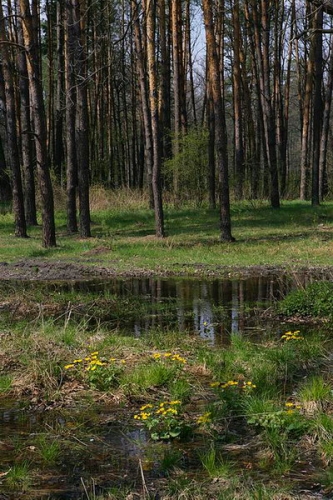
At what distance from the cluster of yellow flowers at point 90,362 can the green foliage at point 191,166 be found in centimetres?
2031

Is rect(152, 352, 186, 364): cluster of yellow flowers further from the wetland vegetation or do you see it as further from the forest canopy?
the forest canopy

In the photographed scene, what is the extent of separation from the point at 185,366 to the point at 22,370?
5.27ft

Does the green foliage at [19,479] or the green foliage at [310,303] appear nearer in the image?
the green foliage at [19,479]

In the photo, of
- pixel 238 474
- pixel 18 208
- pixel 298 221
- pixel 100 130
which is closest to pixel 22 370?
pixel 238 474

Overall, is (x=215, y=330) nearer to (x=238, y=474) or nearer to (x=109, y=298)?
(x=109, y=298)

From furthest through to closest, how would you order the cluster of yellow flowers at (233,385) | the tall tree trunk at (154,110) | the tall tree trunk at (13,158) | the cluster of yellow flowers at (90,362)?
the tall tree trunk at (13,158), the tall tree trunk at (154,110), the cluster of yellow flowers at (90,362), the cluster of yellow flowers at (233,385)

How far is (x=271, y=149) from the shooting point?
Result: 24.6 m

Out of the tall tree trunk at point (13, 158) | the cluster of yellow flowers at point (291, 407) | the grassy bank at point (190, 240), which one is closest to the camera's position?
the cluster of yellow flowers at point (291, 407)

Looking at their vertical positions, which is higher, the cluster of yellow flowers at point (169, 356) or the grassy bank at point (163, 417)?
the cluster of yellow flowers at point (169, 356)

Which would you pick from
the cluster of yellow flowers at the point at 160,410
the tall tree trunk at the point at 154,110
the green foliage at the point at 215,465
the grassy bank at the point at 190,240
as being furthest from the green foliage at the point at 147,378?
the tall tree trunk at the point at 154,110

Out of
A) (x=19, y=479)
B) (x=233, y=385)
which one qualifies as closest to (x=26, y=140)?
(x=233, y=385)

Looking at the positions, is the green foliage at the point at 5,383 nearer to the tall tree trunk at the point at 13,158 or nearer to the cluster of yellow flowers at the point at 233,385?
the cluster of yellow flowers at the point at 233,385

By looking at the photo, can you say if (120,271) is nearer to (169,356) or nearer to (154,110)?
(154,110)

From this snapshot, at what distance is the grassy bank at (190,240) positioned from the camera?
15.4 m
